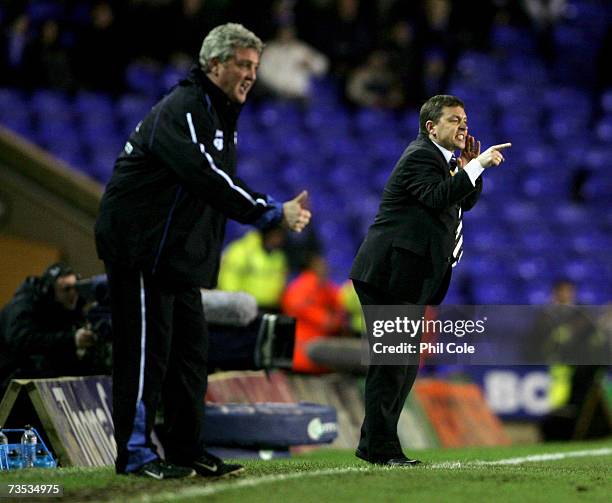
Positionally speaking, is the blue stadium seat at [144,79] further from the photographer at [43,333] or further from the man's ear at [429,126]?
the man's ear at [429,126]

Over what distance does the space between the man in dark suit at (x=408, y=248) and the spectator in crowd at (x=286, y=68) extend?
11.9m

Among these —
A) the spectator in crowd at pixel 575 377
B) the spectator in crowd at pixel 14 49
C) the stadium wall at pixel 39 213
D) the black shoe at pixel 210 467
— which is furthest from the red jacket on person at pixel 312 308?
the black shoe at pixel 210 467

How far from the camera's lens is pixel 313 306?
13.2 meters

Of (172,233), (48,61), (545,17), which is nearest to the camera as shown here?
(172,233)

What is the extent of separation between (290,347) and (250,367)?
1.02ft

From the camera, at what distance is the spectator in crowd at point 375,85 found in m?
18.6

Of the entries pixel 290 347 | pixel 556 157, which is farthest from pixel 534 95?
pixel 290 347

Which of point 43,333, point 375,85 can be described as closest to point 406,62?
point 375,85

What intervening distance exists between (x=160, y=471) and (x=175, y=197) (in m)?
1.17

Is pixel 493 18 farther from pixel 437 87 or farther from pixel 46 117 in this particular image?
pixel 46 117

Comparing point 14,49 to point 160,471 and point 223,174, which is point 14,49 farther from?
point 160,471

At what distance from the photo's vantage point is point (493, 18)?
1989 cm

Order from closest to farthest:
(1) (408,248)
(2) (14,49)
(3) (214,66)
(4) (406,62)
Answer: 1. (3) (214,66)
2. (1) (408,248)
3. (2) (14,49)
4. (4) (406,62)

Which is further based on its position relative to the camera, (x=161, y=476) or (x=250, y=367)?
(x=250, y=367)
